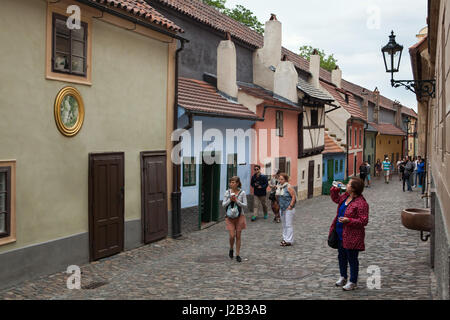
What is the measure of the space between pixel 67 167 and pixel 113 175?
1.45 meters

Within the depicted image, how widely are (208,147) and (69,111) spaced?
6.43 meters

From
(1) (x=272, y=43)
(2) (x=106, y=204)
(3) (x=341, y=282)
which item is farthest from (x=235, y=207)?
(1) (x=272, y=43)

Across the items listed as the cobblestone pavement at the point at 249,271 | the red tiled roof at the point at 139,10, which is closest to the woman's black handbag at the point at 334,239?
the cobblestone pavement at the point at 249,271

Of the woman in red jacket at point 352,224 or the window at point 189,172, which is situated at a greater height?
the window at point 189,172

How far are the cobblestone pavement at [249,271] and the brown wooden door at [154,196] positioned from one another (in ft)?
1.17

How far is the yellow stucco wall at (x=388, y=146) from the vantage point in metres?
53.8

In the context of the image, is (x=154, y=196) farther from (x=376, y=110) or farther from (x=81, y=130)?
(x=376, y=110)

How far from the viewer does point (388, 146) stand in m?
58.3

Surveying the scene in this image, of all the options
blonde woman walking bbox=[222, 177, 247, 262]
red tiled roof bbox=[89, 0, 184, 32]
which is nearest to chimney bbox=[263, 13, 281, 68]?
red tiled roof bbox=[89, 0, 184, 32]

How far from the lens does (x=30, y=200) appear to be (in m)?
8.57

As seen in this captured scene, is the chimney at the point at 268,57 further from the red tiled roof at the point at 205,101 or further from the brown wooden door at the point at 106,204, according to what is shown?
the brown wooden door at the point at 106,204

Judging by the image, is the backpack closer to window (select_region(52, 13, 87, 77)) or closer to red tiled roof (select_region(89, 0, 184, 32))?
window (select_region(52, 13, 87, 77))
